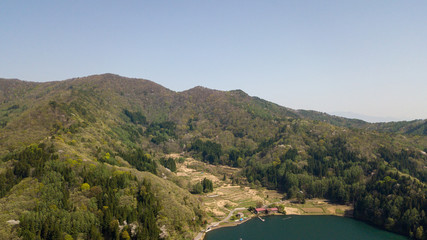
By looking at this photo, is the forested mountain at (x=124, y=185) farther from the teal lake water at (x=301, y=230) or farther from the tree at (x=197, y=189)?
the tree at (x=197, y=189)

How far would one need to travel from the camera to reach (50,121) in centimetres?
15538

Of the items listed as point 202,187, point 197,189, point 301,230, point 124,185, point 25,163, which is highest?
point 25,163

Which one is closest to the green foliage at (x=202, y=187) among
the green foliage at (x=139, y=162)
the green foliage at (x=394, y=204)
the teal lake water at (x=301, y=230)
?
the green foliage at (x=139, y=162)

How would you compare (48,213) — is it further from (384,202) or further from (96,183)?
(384,202)

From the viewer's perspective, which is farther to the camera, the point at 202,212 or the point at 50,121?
the point at 50,121

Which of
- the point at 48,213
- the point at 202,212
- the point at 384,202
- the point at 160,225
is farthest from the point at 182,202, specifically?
the point at 384,202

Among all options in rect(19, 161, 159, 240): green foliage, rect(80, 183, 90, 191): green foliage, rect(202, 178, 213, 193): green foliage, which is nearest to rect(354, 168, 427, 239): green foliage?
rect(202, 178, 213, 193): green foliage

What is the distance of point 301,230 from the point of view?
361 ft

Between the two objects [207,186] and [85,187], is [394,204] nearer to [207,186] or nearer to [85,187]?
[207,186]

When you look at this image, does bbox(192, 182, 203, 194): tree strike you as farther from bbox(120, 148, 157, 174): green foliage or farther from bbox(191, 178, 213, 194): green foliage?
bbox(120, 148, 157, 174): green foliage

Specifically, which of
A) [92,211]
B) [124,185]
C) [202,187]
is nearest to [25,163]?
[92,211]

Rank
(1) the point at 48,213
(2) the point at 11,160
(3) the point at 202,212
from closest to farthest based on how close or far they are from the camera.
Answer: (1) the point at 48,213
(2) the point at 11,160
(3) the point at 202,212

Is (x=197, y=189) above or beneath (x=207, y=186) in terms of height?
beneath

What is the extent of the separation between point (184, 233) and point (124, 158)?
242 feet
